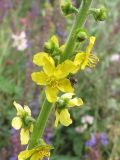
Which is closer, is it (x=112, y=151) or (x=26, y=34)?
(x=112, y=151)

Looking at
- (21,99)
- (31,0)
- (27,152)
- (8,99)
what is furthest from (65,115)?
(31,0)

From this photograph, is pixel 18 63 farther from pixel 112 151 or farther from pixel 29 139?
pixel 29 139

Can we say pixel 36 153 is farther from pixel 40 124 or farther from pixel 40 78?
pixel 40 78

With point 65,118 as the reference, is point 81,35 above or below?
above

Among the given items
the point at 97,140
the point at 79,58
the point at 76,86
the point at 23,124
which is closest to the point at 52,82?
the point at 79,58

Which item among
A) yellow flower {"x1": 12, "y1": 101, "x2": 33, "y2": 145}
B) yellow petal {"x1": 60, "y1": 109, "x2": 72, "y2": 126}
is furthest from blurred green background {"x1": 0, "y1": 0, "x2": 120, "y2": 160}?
yellow petal {"x1": 60, "y1": 109, "x2": 72, "y2": 126}

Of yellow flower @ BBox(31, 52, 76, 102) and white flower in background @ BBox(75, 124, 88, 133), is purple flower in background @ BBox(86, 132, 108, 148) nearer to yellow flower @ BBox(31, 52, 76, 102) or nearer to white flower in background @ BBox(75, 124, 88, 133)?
white flower in background @ BBox(75, 124, 88, 133)

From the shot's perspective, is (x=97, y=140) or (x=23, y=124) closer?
(x=23, y=124)
